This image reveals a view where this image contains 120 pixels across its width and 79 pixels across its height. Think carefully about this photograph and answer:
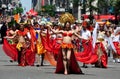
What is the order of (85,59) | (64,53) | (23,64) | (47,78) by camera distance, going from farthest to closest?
(23,64) < (85,59) < (64,53) < (47,78)

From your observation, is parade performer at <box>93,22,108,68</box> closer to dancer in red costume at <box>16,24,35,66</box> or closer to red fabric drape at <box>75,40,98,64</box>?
red fabric drape at <box>75,40,98,64</box>

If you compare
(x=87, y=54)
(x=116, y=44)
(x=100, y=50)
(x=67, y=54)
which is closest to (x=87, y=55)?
(x=87, y=54)

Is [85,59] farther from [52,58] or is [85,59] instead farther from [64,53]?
[64,53]

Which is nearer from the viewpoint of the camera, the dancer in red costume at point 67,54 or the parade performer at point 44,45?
the dancer in red costume at point 67,54

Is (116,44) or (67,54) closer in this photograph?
(67,54)

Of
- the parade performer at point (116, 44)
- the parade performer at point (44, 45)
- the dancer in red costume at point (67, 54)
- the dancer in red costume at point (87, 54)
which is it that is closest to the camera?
the dancer in red costume at point (67, 54)

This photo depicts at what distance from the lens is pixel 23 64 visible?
74.2ft

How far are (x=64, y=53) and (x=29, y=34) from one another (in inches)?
193

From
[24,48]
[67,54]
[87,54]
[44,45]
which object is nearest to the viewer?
[67,54]

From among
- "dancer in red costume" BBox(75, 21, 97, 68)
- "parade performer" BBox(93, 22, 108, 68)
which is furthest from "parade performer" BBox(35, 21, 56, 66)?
"parade performer" BBox(93, 22, 108, 68)

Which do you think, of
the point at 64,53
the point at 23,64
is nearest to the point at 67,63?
the point at 64,53

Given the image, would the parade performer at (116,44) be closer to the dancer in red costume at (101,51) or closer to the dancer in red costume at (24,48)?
the dancer in red costume at (101,51)

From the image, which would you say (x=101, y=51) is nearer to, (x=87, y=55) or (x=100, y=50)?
(x=100, y=50)

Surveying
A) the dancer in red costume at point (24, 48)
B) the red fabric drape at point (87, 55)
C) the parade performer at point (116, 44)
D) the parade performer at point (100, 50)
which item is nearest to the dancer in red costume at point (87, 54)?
the red fabric drape at point (87, 55)
